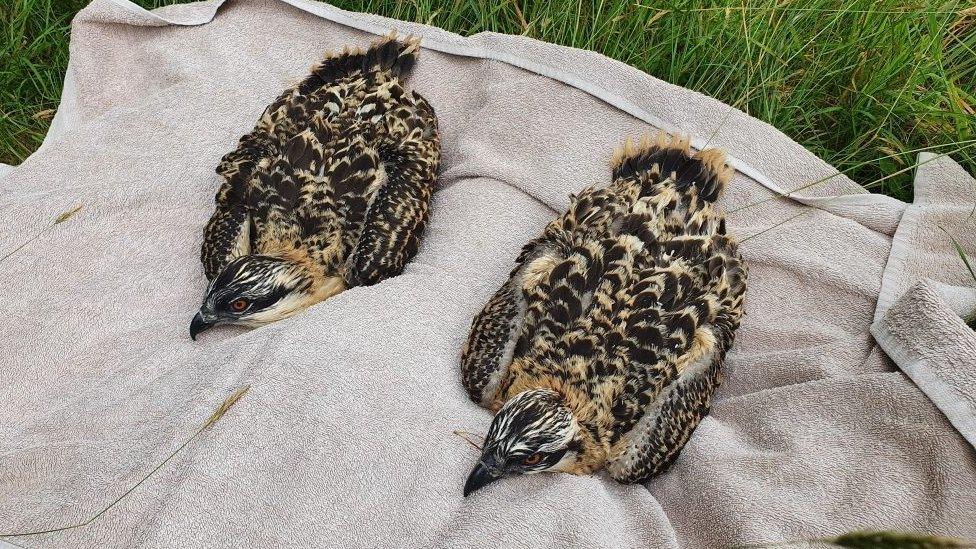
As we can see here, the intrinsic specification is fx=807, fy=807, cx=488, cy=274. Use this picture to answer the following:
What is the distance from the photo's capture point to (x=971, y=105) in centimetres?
409

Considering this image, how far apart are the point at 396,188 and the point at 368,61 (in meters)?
0.83

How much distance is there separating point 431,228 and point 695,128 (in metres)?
1.37

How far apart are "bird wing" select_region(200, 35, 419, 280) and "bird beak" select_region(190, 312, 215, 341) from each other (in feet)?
0.84

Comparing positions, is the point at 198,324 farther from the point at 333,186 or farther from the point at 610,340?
the point at 610,340

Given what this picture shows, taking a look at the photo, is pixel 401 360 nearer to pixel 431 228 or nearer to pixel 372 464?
pixel 372 464

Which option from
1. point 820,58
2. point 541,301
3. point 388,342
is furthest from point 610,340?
point 820,58

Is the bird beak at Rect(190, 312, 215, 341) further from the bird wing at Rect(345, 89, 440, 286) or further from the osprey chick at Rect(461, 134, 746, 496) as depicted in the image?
the osprey chick at Rect(461, 134, 746, 496)

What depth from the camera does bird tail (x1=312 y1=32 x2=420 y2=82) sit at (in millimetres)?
4090

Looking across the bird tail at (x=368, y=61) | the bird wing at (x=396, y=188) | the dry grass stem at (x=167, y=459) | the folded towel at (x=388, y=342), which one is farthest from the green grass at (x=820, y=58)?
the dry grass stem at (x=167, y=459)

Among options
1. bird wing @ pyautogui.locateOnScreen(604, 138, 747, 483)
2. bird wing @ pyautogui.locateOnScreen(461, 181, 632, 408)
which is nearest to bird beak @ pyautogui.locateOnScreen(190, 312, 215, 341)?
bird wing @ pyautogui.locateOnScreen(461, 181, 632, 408)

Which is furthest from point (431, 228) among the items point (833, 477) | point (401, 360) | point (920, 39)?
point (920, 39)

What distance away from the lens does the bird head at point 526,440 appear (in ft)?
9.35

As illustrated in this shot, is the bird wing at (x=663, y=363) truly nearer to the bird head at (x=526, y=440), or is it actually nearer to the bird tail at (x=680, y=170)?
the bird head at (x=526, y=440)

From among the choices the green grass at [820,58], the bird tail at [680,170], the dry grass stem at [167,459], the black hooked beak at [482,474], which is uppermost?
the green grass at [820,58]
